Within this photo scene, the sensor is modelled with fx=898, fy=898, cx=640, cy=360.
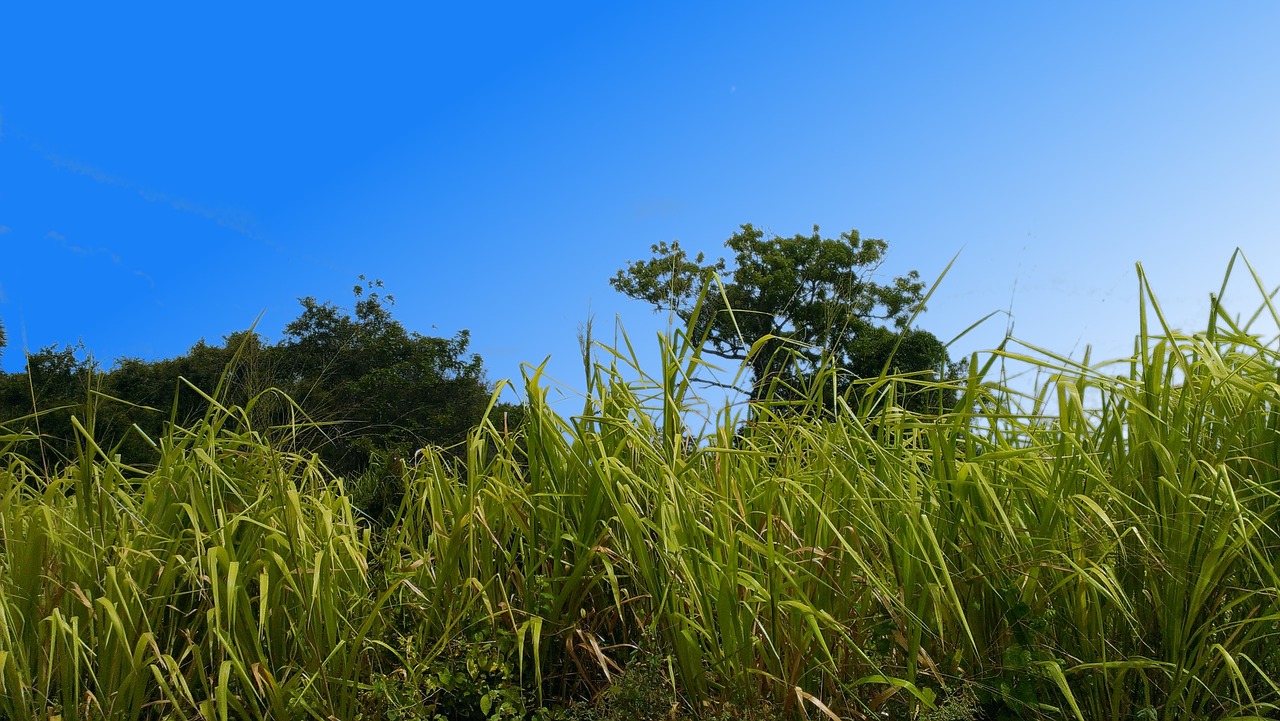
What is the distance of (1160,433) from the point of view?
6.54 ft

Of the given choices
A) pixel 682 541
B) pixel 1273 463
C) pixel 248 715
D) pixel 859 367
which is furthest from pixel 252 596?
pixel 859 367

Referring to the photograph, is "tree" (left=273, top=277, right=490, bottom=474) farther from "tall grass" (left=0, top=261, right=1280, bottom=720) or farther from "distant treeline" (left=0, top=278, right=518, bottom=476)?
"tall grass" (left=0, top=261, right=1280, bottom=720)

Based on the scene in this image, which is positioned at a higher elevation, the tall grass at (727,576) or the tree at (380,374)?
the tree at (380,374)

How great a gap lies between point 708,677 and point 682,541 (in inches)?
12.3

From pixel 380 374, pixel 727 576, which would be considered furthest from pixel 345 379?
pixel 727 576

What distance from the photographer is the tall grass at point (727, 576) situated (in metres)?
1.91

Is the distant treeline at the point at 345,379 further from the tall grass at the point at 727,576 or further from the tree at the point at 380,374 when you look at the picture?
the tall grass at the point at 727,576

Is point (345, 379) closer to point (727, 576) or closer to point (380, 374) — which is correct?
point (380, 374)

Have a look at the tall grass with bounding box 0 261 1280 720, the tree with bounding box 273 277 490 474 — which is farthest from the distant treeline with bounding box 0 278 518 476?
the tall grass with bounding box 0 261 1280 720

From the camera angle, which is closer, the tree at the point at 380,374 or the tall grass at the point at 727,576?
the tall grass at the point at 727,576

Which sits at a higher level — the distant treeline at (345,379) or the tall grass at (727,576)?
the distant treeline at (345,379)

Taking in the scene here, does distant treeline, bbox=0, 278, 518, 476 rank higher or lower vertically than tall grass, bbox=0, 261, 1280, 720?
higher

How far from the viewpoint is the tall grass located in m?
1.91

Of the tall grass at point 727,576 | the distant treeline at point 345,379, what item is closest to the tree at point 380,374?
the distant treeline at point 345,379
